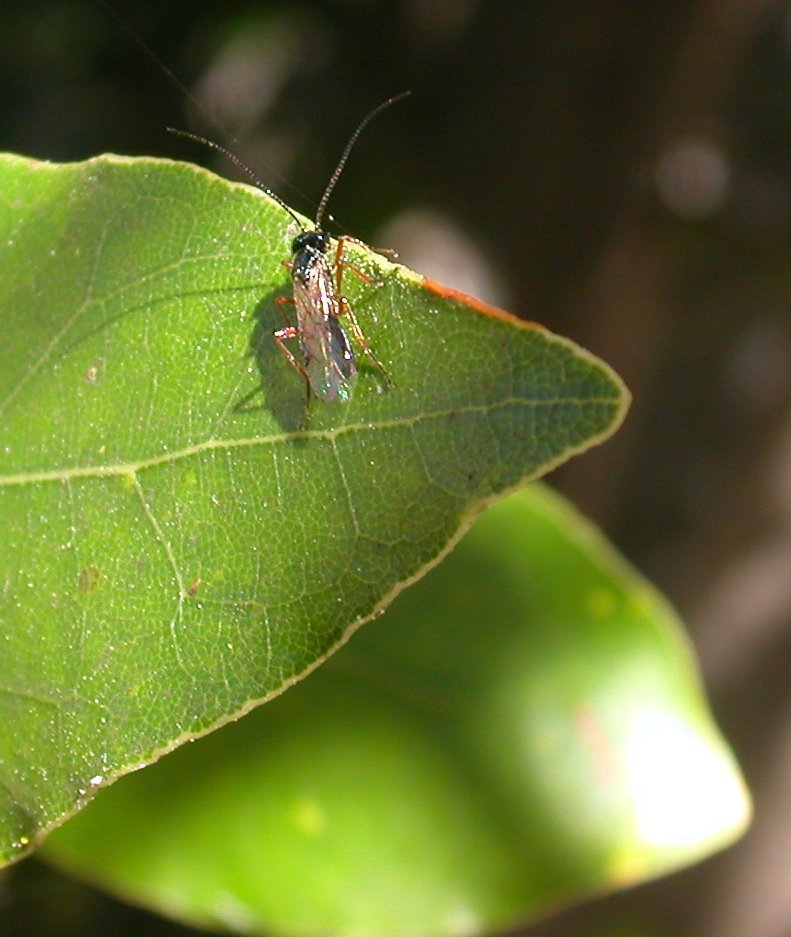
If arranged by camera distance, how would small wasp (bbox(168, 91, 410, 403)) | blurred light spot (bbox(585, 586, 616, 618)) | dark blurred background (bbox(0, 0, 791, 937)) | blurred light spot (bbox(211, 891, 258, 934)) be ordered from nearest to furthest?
1. small wasp (bbox(168, 91, 410, 403))
2. blurred light spot (bbox(211, 891, 258, 934))
3. blurred light spot (bbox(585, 586, 616, 618))
4. dark blurred background (bbox(0, 0, 791, 937))

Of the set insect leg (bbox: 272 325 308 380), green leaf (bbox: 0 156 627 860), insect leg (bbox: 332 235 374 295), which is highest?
insect leg (bbox: 332 235 374 295)

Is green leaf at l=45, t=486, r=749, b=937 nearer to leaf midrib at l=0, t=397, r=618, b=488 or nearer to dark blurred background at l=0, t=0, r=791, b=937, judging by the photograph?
leaf midrib at l=0, t=397, r=618, b=488

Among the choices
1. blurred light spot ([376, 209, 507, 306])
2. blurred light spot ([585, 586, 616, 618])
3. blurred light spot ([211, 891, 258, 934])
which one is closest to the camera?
blurred light spot ([211, 891, 258, 934])

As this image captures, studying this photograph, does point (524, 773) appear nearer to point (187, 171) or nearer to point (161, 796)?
point (161, 796)

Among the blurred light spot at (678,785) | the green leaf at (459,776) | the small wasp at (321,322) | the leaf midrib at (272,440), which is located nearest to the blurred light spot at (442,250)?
the green leaf at (459,776)

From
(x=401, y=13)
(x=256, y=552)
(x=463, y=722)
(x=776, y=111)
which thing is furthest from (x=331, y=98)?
(x=256, y=552)

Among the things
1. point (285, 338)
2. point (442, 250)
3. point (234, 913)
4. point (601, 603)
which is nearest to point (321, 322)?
point (285, 338)

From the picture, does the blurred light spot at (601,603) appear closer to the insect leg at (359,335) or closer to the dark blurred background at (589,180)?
the insect leg at (359,335)

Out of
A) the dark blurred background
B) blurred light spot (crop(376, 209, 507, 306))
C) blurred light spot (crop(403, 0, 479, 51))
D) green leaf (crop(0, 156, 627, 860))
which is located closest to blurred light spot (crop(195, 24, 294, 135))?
the dark blurred background
